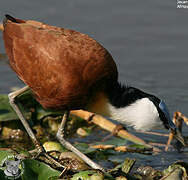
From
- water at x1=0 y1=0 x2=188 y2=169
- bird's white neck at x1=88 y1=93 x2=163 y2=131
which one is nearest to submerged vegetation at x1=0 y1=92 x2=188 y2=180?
bird's white neck at x1=88 y1=93 x2=163 y2=131

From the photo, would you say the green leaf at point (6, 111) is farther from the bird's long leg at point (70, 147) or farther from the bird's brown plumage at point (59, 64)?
the bird's brown plumage at point (59, 64)

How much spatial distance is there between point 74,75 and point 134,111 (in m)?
0.87

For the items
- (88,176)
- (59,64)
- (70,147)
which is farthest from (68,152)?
(88,176)

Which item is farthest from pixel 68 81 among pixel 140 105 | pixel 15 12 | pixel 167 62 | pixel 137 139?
pixel 15 12

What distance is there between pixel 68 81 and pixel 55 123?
1.69 m

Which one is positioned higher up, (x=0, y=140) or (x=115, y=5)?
(x=115, y=5)

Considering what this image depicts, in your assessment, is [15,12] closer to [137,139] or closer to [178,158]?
[137,139]

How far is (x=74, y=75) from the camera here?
5.26 metres

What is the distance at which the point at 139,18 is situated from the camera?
32.8 ft

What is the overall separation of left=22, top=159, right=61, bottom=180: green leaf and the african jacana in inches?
43.4

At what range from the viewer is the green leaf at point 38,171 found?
14.5 feet

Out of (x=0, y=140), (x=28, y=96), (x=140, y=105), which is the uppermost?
(x=140, y=105)

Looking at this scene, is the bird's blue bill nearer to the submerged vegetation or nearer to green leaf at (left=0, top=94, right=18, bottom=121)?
the submerged vegetation

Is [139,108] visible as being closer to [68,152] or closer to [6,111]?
[68,152]
